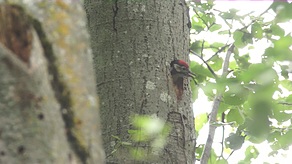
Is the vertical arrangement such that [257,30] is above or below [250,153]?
above

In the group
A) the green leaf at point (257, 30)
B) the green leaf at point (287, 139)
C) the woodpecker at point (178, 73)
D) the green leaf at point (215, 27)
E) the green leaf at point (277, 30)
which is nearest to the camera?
the woodpecker at point (178, 73)

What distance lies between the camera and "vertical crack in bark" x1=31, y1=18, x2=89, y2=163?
0.66 m

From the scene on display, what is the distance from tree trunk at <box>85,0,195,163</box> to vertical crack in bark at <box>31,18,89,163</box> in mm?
984

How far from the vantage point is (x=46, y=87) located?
2.13ft

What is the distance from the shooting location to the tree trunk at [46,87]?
2.03 ft

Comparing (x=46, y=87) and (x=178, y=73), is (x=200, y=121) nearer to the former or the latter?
(x=178, y=73)

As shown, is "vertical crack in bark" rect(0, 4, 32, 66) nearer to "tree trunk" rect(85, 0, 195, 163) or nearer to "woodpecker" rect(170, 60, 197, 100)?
"tree trunk" rect(85, 0, 195, 163)

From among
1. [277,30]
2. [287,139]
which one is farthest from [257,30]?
[287,139]

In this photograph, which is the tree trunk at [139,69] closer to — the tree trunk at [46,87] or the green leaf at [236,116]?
the green leaf at [236,116]

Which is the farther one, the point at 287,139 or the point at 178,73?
the point at 287,139

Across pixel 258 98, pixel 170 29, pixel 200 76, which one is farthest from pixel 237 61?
pixel 258 98

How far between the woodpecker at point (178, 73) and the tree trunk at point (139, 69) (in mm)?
19

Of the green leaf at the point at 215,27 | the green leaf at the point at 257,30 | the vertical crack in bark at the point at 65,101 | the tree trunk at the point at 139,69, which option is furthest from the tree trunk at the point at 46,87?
the green leaf at the point at 215,27

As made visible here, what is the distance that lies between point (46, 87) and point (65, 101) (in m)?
0.03
